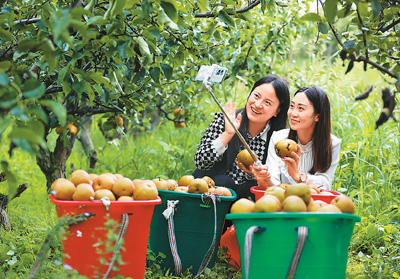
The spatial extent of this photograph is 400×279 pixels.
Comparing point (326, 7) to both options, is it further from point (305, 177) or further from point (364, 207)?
point (364, 207)

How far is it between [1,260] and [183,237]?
3.07 feet

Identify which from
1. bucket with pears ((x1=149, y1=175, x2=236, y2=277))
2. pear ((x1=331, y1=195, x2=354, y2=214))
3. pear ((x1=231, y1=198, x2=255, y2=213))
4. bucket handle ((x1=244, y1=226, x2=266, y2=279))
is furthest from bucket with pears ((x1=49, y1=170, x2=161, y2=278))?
pear ((x1=331, y1=195, x2=354, y2=214))

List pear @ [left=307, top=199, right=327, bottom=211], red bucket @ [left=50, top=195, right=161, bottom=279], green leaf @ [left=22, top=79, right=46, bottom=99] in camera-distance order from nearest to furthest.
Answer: green leaf @ [left=22, top=79, right=46, bottom=99] < pear @ [left=307, top=199, right=327, bottom=211] < red bucket @ [left=50, top=195, right=161, bottom=279]

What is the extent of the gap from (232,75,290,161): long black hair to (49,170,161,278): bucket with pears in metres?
1.11

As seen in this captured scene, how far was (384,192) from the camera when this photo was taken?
3.75m

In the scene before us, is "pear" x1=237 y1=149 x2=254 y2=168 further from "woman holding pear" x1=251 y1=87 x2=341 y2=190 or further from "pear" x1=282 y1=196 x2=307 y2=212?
"pear" x1=282 y1=196 x2=307 y2=212

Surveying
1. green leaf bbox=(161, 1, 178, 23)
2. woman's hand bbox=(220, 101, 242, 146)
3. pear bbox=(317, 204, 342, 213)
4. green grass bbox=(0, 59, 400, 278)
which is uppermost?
green leaf bbox=(161, 1, 178, 23)

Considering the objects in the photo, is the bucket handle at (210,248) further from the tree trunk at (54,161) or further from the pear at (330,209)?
the tree trunk at (54,161)

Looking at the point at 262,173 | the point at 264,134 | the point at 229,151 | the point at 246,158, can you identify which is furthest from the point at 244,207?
the point at 264,134

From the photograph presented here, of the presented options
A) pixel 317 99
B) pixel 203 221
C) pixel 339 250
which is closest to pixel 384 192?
pixel 317 99

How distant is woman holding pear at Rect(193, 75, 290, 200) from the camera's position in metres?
3.06

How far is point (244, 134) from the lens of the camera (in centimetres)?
324

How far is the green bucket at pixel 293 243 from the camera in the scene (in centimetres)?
176

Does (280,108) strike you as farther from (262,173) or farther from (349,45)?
(349,45)
